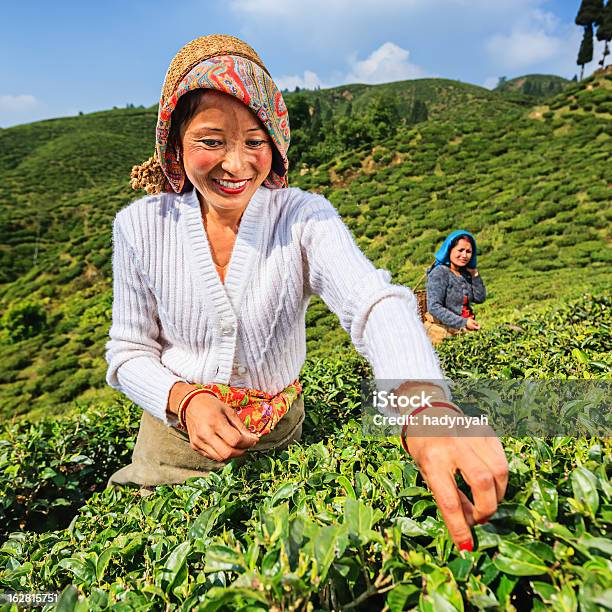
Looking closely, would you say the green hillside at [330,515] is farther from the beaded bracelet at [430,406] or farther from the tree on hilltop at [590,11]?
the tree on hilltop at [590,11]

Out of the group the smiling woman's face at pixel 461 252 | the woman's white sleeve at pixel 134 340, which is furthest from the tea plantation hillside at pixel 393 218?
the woman's white sleeve at pixel 134 340

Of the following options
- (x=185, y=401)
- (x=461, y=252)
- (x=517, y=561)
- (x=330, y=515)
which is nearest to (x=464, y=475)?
(x=517, y=561)

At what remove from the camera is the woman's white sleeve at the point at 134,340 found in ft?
4.86

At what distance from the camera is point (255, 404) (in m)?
1.56

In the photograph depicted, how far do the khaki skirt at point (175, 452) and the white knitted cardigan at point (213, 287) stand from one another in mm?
217

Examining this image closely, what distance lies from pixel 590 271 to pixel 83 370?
12.6 meters

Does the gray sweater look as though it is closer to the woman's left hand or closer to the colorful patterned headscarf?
the colorful patterned headscarf

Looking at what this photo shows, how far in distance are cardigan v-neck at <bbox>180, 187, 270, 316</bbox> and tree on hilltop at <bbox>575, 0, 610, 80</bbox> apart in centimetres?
4105

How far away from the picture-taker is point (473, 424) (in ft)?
2.78

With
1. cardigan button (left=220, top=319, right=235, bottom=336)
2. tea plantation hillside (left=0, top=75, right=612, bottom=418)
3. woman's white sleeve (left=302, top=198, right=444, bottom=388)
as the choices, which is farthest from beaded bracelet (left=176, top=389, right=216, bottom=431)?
tea plantation hillside (left=0, top=75, right=612, bottom=418)

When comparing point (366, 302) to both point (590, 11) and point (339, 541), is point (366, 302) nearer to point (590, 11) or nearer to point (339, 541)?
point (339, 541)

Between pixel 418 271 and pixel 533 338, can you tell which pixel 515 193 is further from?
pixel 533 338

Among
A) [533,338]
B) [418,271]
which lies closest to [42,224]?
[418,271]

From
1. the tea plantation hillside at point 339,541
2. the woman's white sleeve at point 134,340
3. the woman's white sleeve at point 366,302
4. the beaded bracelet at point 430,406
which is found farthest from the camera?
the woman's white sleeve at point 134,340
